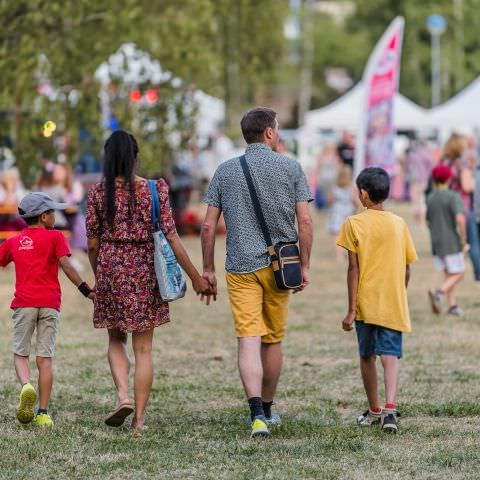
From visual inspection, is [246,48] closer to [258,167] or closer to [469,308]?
[469,308]

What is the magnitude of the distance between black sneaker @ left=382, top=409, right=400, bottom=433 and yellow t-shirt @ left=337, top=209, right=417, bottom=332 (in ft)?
1.55

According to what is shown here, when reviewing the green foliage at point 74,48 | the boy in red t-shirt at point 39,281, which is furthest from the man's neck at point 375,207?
the green foliage at point 74,48

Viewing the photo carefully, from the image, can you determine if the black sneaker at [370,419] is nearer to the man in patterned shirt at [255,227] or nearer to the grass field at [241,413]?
the grass field at [241,413]

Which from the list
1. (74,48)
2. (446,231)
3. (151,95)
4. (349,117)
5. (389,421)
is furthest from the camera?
(349,117)

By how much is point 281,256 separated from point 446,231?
22.6ft

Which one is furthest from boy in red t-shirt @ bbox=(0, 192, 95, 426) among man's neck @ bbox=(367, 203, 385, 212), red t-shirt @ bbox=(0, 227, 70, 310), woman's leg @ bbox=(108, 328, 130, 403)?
man's neck @ bbox=(367, 203, 385, 212)

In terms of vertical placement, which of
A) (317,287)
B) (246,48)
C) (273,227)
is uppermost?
(246,48)

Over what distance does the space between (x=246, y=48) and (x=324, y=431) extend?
34.5 m

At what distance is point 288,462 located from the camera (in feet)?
24.3

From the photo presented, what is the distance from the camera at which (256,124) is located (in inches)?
326

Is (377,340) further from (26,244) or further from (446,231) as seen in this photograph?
(446,231)

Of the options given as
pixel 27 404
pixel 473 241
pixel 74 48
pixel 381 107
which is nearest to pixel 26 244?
pixel 27 404

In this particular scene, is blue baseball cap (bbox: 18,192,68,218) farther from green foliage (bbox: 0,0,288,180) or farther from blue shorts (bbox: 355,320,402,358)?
green foliage (bbox: 0,0,288,180)

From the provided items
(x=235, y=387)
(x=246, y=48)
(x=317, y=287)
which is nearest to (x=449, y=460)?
(x=235, y=387)
